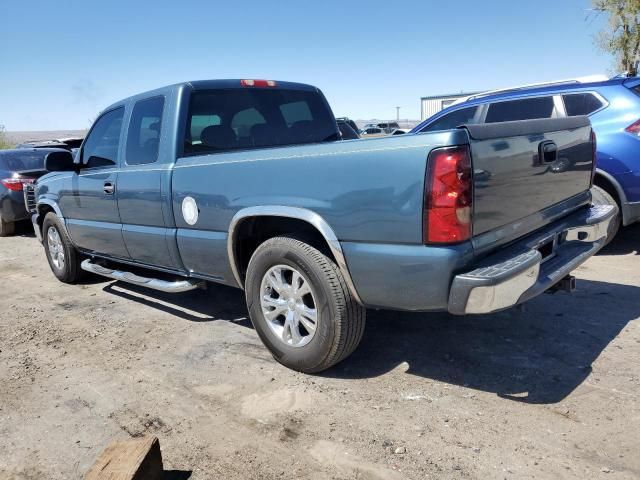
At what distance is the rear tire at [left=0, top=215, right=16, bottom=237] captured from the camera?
31.5 feet

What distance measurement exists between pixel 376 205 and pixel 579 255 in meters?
1.51

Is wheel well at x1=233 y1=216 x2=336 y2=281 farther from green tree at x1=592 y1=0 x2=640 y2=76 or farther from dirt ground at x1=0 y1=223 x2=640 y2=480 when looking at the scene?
green tree at x1=592 y1=0 x2=640 y2=76

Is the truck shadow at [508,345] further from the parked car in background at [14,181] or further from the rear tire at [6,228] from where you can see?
the rear tire at [6,228]

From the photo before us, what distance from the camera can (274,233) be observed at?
3.62m

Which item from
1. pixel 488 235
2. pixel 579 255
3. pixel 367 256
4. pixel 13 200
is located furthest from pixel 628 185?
pixel 13 200

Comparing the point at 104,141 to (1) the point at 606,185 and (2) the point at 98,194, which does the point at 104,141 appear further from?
(1) the point at 606,185

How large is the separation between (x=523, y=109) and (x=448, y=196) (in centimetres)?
438

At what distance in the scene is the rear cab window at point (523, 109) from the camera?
20.0 ft

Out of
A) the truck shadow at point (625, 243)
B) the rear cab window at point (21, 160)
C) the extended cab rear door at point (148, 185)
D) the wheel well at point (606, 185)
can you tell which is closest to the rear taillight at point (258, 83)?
the extended cab rear door at point (148, 185)

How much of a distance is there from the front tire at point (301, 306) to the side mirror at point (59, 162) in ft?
8.81

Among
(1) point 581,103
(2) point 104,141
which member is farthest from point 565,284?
(2) point 104,141

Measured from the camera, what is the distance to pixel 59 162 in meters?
5.03

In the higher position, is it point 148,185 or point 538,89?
point 538,89

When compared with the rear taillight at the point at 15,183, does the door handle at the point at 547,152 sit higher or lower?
higher
